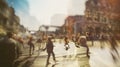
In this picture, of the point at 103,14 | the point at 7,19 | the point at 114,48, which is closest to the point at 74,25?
the point at 103,14

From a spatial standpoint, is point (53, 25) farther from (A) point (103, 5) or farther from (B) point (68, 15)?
(A) point (103, 5)

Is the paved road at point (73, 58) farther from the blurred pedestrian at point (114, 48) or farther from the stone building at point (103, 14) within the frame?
the stone building at point (103, 14)

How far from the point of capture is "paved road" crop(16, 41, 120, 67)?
285cm

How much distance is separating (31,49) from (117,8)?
0.80 metres

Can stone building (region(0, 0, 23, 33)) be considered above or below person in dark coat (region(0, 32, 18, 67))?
above

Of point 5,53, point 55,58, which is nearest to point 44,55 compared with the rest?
point 55,58

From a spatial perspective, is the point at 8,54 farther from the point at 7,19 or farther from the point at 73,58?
the point at 73,58

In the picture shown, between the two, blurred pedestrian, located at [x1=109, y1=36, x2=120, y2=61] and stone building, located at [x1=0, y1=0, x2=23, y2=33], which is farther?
blurred pedestrian, located at [x1=109, y1=36, x2=120, y2=61]

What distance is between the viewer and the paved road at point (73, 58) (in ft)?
9.34

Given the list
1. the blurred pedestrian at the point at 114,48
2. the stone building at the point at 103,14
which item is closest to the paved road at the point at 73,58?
the blurred pedestrian at the point at 114,48

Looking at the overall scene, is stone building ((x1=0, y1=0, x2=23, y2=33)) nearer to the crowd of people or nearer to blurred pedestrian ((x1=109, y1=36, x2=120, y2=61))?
the crowd of people

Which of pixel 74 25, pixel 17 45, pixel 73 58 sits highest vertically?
pixel 74 25

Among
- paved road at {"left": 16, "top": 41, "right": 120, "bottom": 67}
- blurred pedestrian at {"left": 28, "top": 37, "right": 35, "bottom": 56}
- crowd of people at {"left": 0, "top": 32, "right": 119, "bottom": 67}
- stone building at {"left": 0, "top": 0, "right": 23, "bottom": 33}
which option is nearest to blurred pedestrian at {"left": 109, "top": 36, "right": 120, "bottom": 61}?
paved road at {"left": 16, "top": 41, "right": 120, "bottom": 67}

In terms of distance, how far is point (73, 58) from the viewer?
2.88 metres
